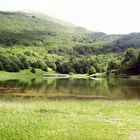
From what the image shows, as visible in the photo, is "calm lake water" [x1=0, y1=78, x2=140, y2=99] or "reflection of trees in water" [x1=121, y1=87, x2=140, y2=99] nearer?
"reflection of trees in water" [x1=121, y1=87, x2=140, y2=99]

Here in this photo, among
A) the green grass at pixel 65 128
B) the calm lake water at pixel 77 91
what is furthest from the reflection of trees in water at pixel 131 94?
the green grass at pixel 65 128

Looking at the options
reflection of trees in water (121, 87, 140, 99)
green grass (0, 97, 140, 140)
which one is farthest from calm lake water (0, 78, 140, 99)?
green grass (0, 97, 140, 140)

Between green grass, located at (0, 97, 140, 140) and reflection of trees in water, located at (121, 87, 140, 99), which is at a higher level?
green grass, located at (0, 97, 140, 140)

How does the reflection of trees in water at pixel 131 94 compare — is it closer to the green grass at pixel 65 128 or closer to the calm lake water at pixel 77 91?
the calm lake water at pixel 77 91

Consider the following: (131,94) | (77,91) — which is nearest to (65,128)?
(131,94)

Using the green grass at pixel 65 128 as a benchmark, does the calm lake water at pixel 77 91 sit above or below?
below

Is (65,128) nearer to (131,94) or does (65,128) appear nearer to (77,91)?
(131,94)

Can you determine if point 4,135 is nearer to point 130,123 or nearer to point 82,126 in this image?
point 82,126

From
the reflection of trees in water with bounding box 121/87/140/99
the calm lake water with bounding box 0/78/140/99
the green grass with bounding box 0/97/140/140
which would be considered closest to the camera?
the green grass with bounding box 0/97/140/140

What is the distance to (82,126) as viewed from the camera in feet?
94.5

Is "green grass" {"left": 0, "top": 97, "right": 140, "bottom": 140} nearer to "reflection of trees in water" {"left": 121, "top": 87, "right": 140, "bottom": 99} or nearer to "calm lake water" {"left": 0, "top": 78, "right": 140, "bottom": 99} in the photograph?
"calm lake water" {"left": 0, "top": 78, "right": 140, "bottom": 99}

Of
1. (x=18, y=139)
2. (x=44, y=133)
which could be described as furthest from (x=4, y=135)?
(x=44, y=133)

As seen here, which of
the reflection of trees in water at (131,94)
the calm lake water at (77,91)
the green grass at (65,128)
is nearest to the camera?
the green grass at (65,128)

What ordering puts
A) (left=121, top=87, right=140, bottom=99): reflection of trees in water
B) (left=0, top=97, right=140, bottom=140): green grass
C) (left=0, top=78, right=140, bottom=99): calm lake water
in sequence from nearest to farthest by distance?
(left=0, top=97, right=140, bottom=140): green grass
(left=121, top=87, right=140, bottom=99): reflection of trees in water
(left=0, top=78, right=140, bottom=99): calm lake water
